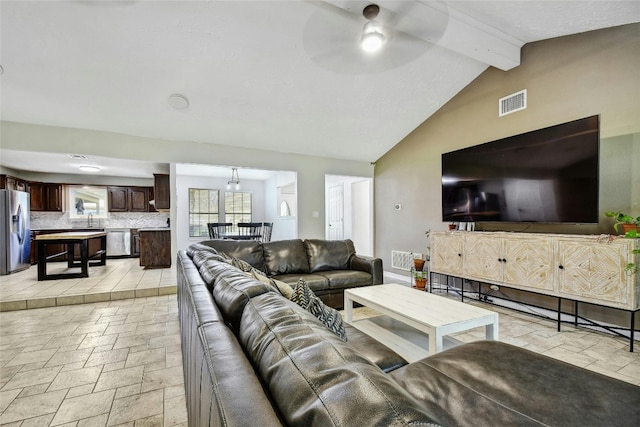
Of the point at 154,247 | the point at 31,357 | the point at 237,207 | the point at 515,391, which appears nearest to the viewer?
the point at 515,391

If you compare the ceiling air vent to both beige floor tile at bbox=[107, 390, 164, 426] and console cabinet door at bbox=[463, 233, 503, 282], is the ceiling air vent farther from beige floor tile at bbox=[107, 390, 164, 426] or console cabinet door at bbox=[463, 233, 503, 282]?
beige floor tile at bbox=[107, 390, 164, 426]

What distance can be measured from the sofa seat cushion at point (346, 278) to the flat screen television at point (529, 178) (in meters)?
1.60

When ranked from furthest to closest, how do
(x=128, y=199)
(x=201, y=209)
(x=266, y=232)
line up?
1. (x=201, y=209)
2. (x=128, y=199)
3. (x=266, y=232)

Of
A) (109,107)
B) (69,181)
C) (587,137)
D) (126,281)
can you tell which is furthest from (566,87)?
(69,181)

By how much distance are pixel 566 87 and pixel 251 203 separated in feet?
23.9

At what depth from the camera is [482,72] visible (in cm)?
398

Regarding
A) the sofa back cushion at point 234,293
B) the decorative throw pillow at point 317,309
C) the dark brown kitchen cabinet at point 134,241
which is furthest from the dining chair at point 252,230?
the decorative throw pillow at point 317,309

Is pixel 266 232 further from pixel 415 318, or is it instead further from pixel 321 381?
pixel 321 381

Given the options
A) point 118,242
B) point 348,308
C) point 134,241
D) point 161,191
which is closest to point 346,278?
point 348,308

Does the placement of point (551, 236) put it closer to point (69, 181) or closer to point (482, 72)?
point (482, 72)

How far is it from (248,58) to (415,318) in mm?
3098

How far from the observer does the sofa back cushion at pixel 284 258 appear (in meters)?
3.57

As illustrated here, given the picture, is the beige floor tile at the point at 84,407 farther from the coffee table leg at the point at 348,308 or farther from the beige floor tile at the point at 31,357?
the coffee table leg at the point at 348,308

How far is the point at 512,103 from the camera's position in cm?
367
